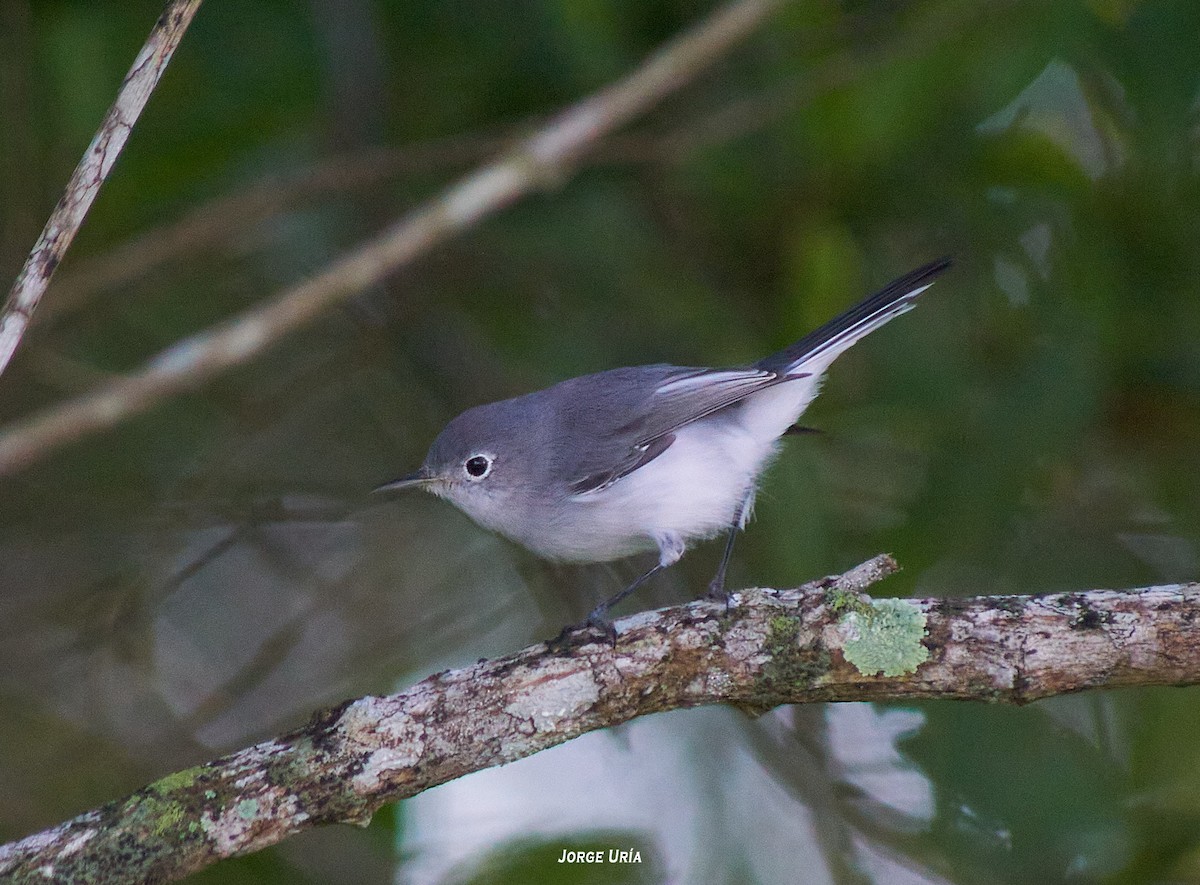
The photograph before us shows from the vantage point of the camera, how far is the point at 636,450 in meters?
3.46

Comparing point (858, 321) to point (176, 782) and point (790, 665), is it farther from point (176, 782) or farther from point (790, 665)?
point (176, 782)

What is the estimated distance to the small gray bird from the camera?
11.0 feet

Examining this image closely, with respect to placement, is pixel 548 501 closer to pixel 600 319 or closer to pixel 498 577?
pixel 600 319

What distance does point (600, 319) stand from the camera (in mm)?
4195

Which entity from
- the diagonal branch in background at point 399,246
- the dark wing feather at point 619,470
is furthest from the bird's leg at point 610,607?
the diagonal branch in background at point 399,246

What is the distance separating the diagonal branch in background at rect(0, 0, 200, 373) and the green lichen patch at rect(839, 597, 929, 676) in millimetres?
1666

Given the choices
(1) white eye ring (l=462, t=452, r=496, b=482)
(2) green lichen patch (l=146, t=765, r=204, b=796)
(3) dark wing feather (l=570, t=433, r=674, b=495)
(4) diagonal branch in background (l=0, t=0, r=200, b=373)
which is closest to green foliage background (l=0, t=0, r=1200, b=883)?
(3) dark wing feather (l=570, t=433, r=674, b=495)

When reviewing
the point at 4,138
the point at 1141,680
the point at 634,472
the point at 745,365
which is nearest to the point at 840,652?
the point at 1141,680

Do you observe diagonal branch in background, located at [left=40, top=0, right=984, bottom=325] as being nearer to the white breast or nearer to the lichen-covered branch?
the white breast

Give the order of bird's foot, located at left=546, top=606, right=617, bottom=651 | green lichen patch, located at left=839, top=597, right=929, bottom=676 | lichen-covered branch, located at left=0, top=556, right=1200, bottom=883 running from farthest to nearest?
1. bird's foot, located at left=546, top=606, right=617, bottom=651
2. green lichen patch, located at left=839, top=597, right=929, bottom=676
3. lichen-covered branch, located at left=0, top=556, right=1200, bottom=883


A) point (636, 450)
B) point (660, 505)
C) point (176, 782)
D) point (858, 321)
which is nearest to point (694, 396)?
point (636, 450)

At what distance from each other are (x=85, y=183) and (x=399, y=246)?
152 centimetres

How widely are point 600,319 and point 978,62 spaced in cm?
152

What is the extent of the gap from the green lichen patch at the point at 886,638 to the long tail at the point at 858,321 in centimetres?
121
